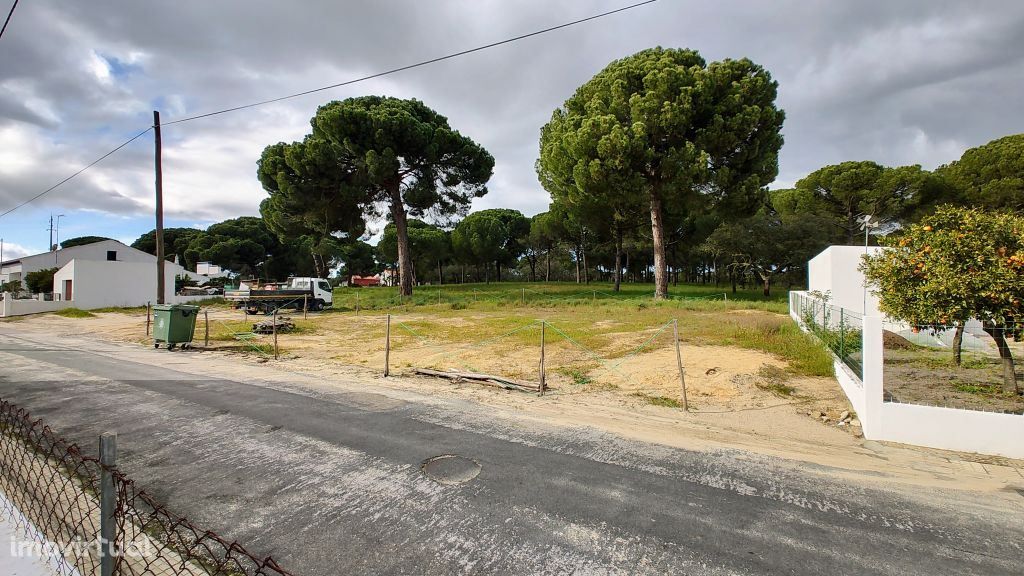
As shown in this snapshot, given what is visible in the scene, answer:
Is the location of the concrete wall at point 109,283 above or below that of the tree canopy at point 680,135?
below

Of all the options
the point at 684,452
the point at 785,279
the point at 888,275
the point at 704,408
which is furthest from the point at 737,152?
the point at 684,452

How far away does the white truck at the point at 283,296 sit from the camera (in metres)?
24.0

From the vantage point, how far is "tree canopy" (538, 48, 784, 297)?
81.2 feet

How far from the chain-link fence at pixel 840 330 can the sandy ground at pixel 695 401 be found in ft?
2.07

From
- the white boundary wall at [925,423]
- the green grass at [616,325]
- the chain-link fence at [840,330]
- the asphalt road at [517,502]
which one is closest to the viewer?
the asphalt road at [517,502]

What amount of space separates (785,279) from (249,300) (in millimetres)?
39228

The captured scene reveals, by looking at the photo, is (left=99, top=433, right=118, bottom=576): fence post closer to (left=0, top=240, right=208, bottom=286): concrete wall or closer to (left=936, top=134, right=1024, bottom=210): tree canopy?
(left=936, top=134, right=1024, bottom=210): tree canopy

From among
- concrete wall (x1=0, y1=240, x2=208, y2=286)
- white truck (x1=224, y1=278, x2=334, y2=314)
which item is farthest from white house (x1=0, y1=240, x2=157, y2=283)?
white truck (x1=224, y1=278, x2=334, y2=314)

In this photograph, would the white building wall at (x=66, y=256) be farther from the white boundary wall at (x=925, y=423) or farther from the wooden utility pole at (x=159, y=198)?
the white boundary wall at (x=925, y=423)

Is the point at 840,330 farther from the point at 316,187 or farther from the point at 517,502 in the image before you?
the point at 316,187

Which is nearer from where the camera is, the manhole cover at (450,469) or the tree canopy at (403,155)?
the manhole cover at (450,469)

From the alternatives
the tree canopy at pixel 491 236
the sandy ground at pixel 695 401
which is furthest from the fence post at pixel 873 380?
the tree canopy at pixel 491 236

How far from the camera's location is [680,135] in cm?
2530

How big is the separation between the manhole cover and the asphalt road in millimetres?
26
